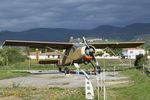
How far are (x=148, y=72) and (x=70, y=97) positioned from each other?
15599 millimetres

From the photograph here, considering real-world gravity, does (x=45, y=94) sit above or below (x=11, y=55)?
below

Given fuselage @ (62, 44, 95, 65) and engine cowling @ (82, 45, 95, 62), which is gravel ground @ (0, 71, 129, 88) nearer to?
engine cowling @ (82, 45, 95, 62)

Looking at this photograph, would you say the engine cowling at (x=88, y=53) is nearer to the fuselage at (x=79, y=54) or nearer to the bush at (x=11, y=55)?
the fuselage at (x=79, y=54)

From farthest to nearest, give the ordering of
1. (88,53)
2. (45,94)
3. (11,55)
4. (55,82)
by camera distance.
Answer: (11,55) → (88,53) → (55,82) → (45,94)

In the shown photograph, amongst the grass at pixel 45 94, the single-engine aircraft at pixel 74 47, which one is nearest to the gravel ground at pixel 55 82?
the grass at pixel 45 94

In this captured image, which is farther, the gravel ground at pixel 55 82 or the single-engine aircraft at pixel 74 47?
the single-engine aircraft at pixel 74 47

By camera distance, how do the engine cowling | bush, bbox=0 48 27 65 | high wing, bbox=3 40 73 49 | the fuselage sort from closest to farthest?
the engine cowling, the fuselage, high wing, bbox=3 40 73 49, bush, bbox=0 48 27 65

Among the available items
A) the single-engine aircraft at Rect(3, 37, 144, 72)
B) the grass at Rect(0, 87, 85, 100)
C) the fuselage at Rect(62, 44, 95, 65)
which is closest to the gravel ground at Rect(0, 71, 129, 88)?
the grass at Rect(0, 87, 85, 100)

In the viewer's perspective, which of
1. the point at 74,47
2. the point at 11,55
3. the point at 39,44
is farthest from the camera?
the point at 11,55

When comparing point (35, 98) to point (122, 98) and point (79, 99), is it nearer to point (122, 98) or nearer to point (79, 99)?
point (79, 99)

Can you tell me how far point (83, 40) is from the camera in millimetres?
42406

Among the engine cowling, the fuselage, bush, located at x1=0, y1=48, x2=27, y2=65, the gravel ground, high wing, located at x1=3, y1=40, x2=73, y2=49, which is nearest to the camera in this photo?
the gravel ground

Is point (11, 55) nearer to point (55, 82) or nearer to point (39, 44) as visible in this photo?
point (39, 44)

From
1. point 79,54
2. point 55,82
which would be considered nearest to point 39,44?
point 79,54
